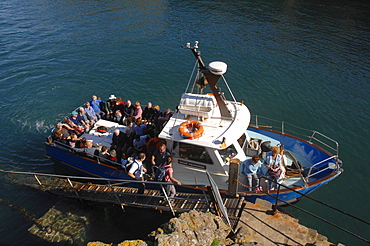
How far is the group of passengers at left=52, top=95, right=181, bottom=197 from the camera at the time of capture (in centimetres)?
1002

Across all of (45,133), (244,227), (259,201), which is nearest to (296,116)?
(259,201)

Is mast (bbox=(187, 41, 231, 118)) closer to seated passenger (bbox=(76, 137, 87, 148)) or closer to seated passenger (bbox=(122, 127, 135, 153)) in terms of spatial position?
seated passenger (bbox=(122, 127, 135, 153))

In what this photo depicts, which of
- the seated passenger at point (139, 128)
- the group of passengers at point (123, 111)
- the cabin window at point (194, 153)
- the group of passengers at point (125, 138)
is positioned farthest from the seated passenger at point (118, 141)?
the cabin window at point (194, 153)

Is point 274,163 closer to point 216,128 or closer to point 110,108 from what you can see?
point 216,128

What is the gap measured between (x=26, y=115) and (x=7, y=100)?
104 inches

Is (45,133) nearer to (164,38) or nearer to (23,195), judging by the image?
(23,195)

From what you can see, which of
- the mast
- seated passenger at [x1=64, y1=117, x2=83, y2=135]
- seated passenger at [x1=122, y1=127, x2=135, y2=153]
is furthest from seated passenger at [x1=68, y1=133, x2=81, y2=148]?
the mast

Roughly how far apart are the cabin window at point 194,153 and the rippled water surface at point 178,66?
139 inches

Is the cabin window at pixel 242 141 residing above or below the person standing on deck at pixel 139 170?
above

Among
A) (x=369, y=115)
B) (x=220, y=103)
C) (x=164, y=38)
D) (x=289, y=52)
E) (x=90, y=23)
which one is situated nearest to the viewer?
(x=220, y=103)

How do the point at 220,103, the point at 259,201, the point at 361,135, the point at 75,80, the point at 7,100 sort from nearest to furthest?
the point at 259,201
the point at 220,103
the point at 361,135
the point at 7,100
the point at 75,80

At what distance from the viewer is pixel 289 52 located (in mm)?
24984

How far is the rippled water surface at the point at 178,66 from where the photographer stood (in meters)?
14.0

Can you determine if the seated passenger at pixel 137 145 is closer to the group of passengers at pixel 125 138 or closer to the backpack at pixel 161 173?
the group of passengers at pixel 125 138
